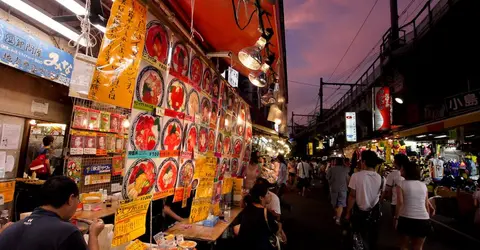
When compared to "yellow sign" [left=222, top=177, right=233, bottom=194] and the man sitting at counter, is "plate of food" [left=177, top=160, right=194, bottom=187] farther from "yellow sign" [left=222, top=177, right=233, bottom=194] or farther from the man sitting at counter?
"yellow sign" [left=222, top=177, right=233, bottom=194]

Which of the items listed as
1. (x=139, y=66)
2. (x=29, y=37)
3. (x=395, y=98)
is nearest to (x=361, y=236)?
(x=139, y=66)

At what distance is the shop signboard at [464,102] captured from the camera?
8719mm

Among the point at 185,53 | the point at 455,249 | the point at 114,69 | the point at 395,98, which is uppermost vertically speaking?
the point at 395,98

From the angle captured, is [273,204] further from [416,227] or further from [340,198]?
[340,198]

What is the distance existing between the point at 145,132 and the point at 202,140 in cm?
150

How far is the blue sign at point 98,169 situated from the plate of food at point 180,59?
14.3 feet

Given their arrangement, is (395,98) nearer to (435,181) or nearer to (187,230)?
(435,181)

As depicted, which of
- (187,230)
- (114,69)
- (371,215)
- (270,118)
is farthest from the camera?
(270,118)

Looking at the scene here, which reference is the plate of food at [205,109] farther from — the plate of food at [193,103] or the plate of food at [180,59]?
the plate of food at [180,59]

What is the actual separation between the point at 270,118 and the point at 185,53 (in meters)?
5.70

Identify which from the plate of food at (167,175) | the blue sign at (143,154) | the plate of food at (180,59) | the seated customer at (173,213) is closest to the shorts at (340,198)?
the seated customer at (173,213)

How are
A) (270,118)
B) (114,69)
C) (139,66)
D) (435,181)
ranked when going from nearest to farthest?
(114,69)
(139,66)
(270,118)
(435,181)

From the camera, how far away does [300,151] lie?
6906 centimetres

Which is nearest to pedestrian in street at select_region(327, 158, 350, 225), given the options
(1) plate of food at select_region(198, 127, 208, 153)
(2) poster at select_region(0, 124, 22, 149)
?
(1) plate of food at select_region(198, 127, 208, 153)
